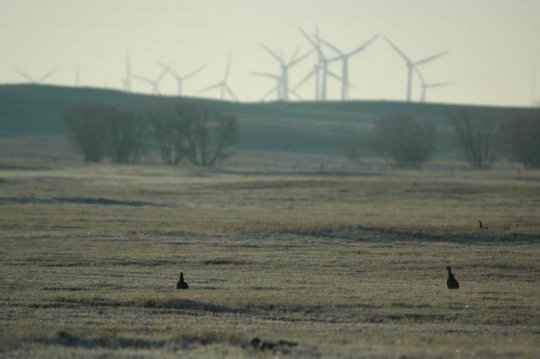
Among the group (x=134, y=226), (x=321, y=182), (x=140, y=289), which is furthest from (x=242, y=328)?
(x=321, y=182)

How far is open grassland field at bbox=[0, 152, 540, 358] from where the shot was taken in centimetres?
1769

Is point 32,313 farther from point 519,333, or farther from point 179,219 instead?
point 179,219

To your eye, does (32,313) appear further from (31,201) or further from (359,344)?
(31,201)

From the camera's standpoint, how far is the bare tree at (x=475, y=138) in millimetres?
126875

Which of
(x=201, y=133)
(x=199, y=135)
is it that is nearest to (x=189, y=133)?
(x=199, y=135)

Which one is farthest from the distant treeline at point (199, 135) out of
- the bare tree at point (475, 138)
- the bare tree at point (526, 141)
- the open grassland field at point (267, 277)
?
the open grassland field at point (267, 277)

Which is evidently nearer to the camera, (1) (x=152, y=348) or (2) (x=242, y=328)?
(1) (x=152, y=348)

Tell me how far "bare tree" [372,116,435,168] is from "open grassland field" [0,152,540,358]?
65.7 m

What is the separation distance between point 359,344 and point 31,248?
19853mm

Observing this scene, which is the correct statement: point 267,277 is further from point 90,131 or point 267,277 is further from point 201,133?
point 90,131

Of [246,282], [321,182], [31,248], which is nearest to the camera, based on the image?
[246,282]

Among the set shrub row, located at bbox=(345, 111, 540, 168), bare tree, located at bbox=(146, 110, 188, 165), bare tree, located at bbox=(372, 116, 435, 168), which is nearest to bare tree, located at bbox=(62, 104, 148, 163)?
bare tree, located at bbox=(146, 110, 188, 165)

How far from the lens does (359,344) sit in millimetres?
17031

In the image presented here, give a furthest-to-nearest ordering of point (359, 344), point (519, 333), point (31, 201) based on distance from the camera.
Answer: point (31, 201), point (519, 333), point (359, 344)
